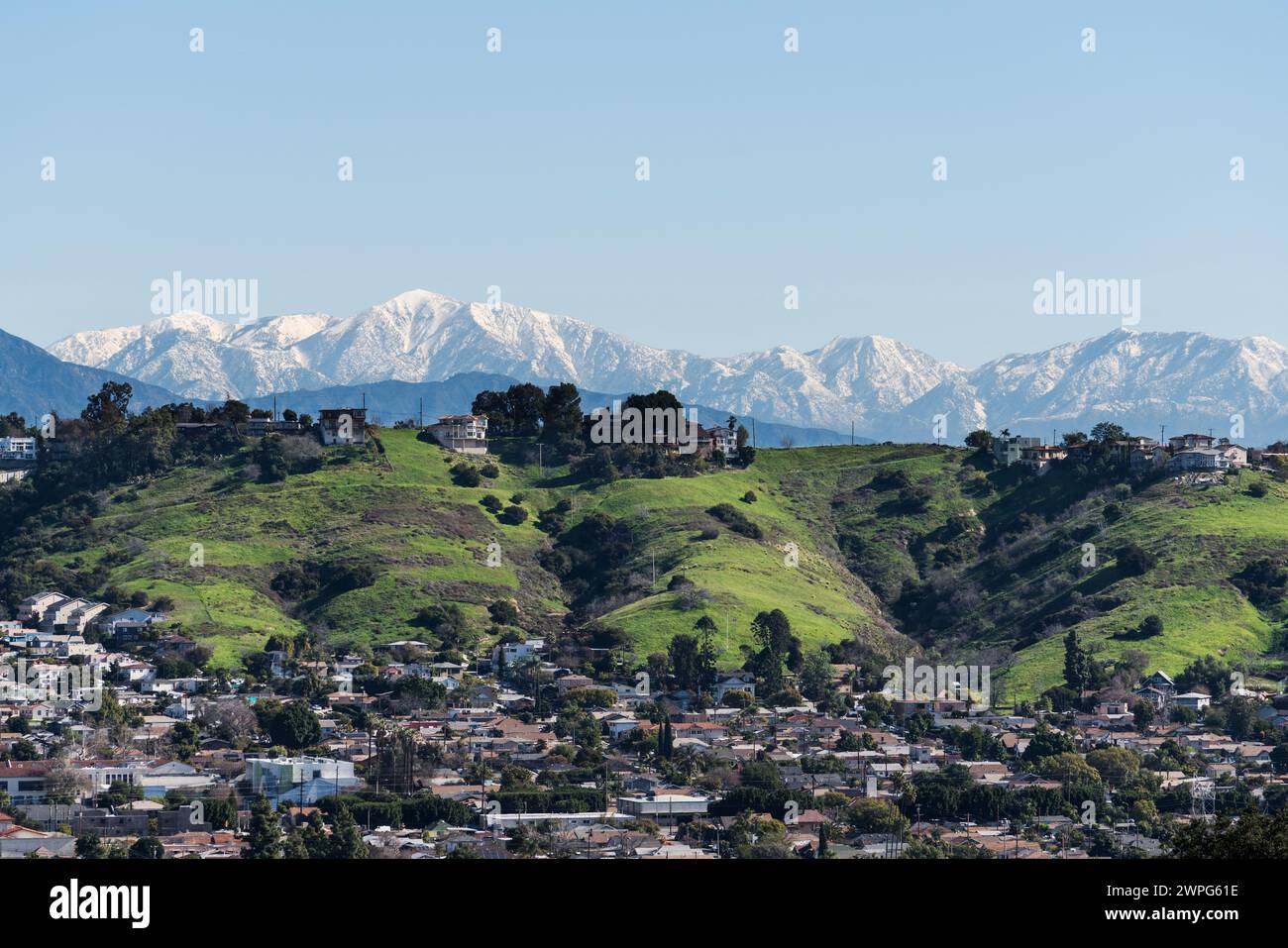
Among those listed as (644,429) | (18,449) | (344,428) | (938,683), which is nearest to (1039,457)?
(644,429)

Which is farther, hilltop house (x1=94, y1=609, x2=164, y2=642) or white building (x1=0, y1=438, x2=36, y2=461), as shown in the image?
white building (x1=0, y1=438, x2=36, y2=461)

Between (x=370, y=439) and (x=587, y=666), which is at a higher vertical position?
(x=370, y=439)

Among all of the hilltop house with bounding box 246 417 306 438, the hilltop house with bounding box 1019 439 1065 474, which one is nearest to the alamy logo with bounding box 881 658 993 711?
the hilltop house with bounding box 1019 439 1065 474

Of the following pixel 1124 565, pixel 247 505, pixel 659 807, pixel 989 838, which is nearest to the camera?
pixel 989 838

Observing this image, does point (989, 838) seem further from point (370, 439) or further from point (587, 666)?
point (370, 439)

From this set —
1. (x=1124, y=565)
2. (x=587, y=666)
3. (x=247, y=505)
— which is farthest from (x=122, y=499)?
(x=1124, y=565)

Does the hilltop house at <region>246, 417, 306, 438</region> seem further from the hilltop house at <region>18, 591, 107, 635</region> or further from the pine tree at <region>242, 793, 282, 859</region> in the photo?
the pine tree at <region>242, 793, 282, 859</region>

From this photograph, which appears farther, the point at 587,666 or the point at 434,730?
the point at 587,666
